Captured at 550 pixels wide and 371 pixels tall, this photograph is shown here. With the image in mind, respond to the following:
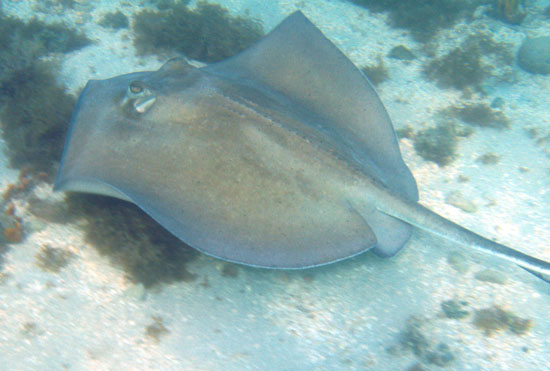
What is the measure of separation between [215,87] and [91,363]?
2639 millimetres

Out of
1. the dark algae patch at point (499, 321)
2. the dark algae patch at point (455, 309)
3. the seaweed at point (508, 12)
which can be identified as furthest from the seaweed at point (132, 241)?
the seaweed at point (508, 12)

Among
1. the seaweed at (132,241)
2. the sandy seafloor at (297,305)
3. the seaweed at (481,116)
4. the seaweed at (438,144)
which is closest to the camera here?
the sandy seafloor at (297,305)

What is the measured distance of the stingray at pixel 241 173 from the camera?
290 cm

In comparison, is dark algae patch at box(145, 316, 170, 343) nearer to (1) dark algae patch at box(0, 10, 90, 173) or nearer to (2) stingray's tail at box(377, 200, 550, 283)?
(1) dark algae patch at box(0, 10, 90, 173)

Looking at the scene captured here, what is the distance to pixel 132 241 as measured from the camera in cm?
337

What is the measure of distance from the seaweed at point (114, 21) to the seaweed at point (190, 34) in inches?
7.9

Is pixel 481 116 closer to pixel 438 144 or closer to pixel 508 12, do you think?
pixel 438 144

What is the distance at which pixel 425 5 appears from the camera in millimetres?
8070

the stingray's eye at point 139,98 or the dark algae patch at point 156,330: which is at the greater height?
the stingray's eye at point 139,98

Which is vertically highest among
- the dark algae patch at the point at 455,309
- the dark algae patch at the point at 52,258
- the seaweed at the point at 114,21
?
the seaweed at the point at 114,21

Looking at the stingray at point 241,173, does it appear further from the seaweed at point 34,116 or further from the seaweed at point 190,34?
the seaweed at point 190,34

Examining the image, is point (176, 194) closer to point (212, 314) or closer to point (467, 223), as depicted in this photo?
point (212, 314)

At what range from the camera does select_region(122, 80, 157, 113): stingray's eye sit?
3.32m

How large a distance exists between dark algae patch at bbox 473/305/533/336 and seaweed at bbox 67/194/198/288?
113 inches
